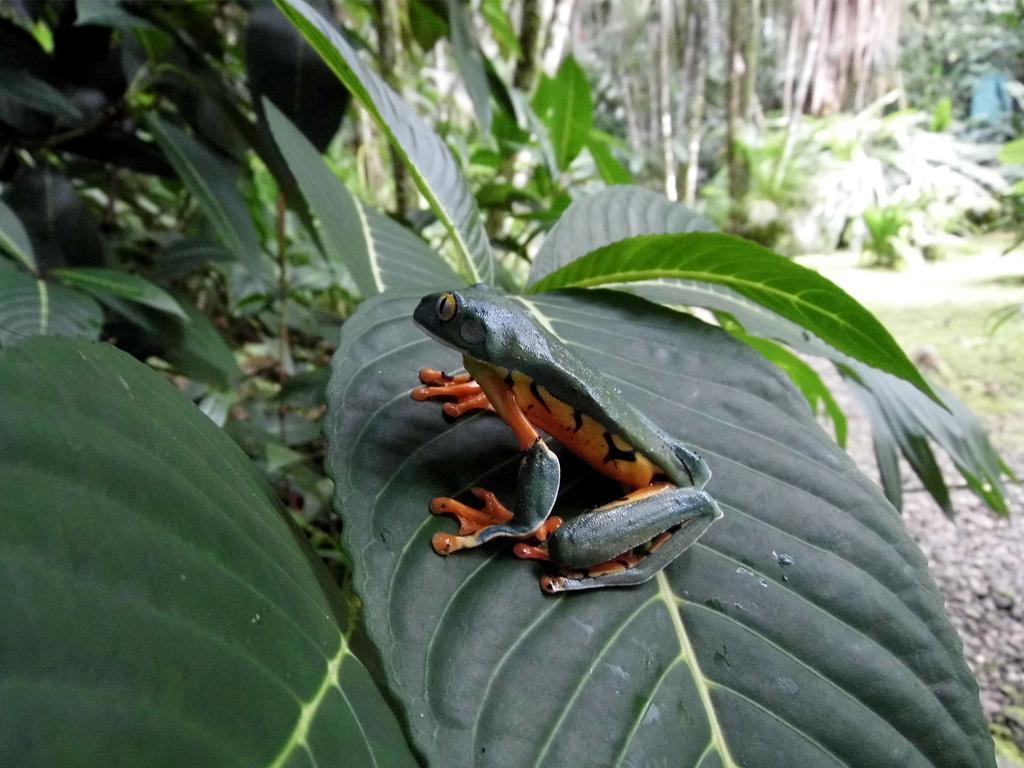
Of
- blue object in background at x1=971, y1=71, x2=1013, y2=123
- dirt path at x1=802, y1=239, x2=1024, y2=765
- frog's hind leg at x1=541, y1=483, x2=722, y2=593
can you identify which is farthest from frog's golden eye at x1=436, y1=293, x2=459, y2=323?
blue object in background at x1=971, y1=71, x2=1013, y2=123

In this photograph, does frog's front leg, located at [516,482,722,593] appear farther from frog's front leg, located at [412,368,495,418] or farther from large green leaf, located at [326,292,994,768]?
frog's front leg, located at [412,368,495,418]

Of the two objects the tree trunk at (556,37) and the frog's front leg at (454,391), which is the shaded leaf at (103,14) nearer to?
the frog's front leg at (454,391)

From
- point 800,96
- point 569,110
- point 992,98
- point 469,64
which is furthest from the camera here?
point 992,98

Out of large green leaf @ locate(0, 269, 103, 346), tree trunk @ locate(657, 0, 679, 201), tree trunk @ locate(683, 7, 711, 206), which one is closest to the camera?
large green leaf @ locate(0, 269, 103, 346)

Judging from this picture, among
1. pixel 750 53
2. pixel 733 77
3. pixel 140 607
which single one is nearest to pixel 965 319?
pixel 733 77

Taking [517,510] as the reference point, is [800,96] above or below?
below

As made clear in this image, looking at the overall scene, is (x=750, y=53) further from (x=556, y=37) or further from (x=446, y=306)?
(x=446, y=306)

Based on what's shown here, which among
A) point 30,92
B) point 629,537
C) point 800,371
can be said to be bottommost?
point 800,371
